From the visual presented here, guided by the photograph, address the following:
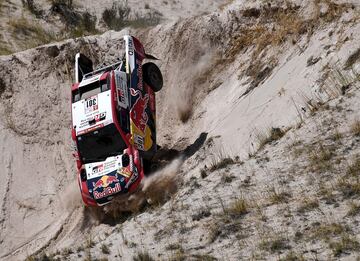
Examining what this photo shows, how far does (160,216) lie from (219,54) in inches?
353

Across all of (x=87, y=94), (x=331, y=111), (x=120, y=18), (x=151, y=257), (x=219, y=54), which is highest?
(x=120, y=18)

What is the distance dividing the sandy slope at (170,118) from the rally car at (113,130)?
3.11 feet

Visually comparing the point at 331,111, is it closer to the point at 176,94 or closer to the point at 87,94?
the point at 87,94

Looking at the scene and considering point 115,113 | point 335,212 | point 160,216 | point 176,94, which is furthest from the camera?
point 176,94

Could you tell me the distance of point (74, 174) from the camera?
16.8 m

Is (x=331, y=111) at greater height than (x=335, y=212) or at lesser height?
greater

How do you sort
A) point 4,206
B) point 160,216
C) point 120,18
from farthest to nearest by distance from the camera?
1. point 120,18
2. point 4,206
3. point 160,216

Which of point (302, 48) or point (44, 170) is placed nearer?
point (302, 48)

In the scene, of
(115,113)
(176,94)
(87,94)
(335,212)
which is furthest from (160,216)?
(176,94)

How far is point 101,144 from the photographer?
1448 cm

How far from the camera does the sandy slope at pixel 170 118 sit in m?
9.99

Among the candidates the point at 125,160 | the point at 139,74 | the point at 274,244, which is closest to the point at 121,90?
the point at 139,74

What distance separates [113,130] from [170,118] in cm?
352

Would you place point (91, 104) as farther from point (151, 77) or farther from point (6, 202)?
point (6, 202)
